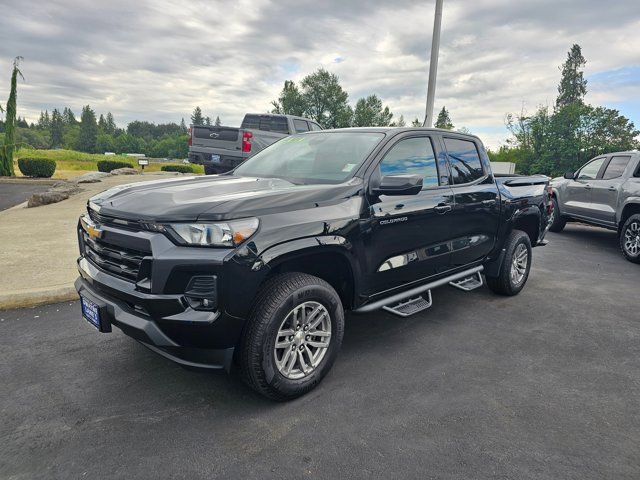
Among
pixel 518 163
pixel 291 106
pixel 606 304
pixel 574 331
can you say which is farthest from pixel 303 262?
pixel 291 106

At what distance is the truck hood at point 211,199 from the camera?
8.14 feet

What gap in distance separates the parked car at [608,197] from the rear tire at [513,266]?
363 cm

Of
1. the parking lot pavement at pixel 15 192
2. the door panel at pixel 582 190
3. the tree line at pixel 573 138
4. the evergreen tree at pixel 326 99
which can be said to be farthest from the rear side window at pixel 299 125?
the evergreen tree at pixel 326 99

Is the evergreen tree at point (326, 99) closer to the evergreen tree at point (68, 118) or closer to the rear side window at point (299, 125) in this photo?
the rear side window at point (299, 125)

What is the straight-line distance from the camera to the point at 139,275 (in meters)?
2.49

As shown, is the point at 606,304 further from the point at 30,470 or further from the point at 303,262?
the point at 30,470

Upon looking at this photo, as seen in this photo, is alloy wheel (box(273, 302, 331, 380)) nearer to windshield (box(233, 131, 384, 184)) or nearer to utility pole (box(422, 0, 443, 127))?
windshield (box(233, 131, 384, 184))

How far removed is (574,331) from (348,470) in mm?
3119

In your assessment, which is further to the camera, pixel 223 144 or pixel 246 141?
pixel 223 144

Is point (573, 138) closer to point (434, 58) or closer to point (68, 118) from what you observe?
point (434, 58)

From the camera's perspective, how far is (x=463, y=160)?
4.43 m

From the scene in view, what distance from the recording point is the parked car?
768 centimetres

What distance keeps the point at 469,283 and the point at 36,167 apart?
2165 cm

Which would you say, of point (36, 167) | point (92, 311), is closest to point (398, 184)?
point (92, 311)
